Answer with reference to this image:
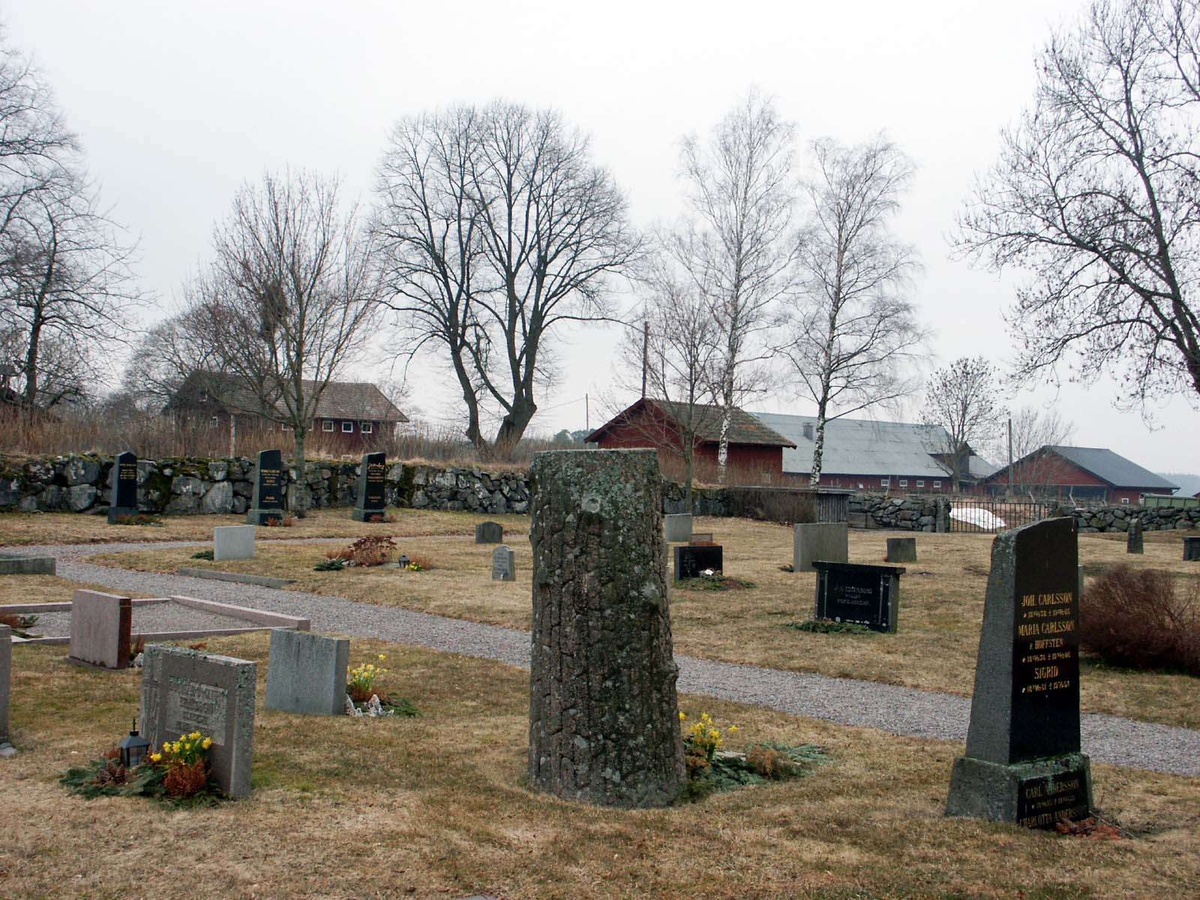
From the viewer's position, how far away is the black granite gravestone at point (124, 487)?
2431 cm

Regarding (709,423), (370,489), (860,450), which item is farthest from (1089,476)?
(370,489)

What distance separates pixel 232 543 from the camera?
58.6 feet

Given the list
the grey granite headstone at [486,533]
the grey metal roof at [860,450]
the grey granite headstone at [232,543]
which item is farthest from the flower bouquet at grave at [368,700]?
the grey metal roof at [860,450]

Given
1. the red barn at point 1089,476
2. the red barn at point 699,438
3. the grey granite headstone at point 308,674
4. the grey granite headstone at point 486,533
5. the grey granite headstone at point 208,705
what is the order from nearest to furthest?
the grey granite headstone at point 208,705, the grey granite headstone at point 308,674, the grey granite headstone at point 486,533, the red barn at point 699,438, the red barn at point 1089,476

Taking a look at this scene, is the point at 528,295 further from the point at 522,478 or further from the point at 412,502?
the point at 412,502

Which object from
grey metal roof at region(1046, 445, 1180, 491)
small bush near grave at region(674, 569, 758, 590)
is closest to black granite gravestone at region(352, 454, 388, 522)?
small bush near grave at region(674, 569, 758, 590)

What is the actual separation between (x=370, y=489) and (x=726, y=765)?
23491 millimetres

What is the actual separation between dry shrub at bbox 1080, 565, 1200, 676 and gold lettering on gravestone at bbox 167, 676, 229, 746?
882cm

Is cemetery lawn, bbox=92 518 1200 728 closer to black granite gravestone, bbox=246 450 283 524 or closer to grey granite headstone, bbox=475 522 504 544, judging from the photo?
grey granite headstone, bbox=475 522 504 544

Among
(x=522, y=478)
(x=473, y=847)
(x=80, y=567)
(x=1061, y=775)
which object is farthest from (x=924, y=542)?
(x=473, y=847)

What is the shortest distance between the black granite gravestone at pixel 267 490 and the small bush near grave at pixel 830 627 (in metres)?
16.8

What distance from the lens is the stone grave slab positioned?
820 centimetres

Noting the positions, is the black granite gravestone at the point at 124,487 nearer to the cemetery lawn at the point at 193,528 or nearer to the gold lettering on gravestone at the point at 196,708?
the cemetery lawn at the point at 193,528

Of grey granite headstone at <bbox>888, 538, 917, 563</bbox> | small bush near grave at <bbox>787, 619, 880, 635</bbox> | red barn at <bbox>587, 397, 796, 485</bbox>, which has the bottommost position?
small bush near grave at <bbox>787, 619, 880, 635</bbox>
